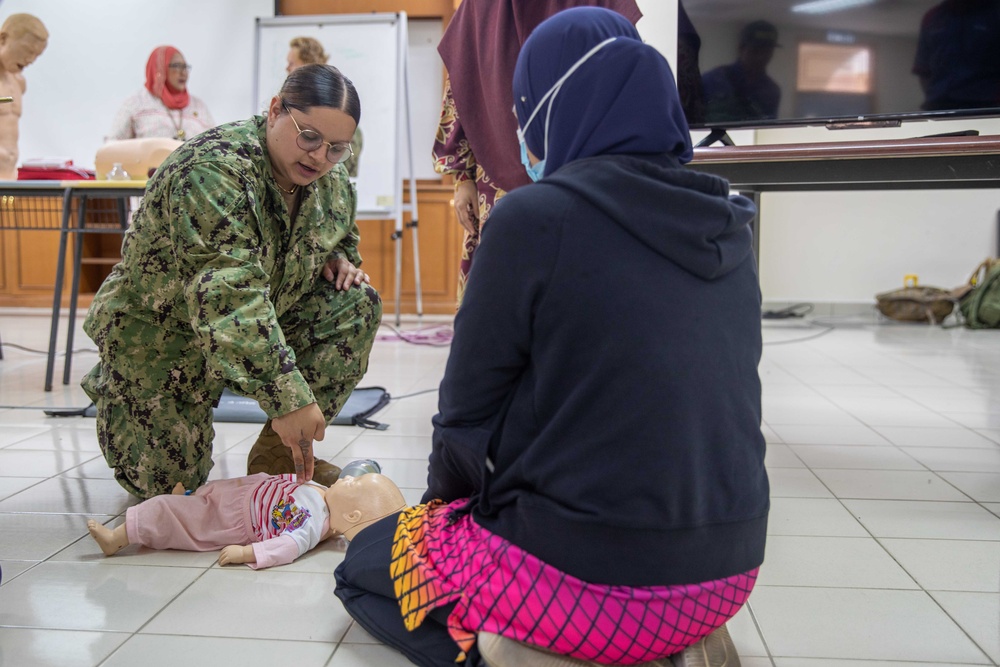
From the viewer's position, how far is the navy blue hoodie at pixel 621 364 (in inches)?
37.5

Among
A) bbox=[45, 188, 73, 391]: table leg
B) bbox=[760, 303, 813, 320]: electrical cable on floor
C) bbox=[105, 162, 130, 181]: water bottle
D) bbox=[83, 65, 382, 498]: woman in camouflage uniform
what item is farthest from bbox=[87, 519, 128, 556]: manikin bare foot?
bbox=[760, 303, 813, 320]: electrical cable on floor

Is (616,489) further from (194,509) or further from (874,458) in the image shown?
(874,458)

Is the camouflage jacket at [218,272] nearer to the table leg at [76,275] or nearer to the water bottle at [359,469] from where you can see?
the water bottle at [359,469]

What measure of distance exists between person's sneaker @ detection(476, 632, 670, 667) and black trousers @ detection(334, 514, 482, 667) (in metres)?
0.08

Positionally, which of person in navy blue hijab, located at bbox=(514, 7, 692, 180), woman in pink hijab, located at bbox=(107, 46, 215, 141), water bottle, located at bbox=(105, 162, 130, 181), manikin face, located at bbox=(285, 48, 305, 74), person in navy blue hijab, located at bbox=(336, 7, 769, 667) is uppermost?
manikin face, located at bbox=(285, 48, 305, 74)

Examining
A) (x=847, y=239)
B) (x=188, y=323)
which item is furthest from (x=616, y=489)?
(x=847, y=239)

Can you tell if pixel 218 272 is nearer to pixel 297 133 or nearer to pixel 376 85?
pixel 297 133

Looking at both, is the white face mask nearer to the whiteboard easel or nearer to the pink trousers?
the pink trousers

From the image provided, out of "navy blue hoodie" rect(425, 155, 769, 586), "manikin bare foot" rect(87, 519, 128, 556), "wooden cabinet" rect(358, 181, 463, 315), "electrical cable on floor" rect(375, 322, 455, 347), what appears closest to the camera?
"navy blue hoodie" rect(425, 155, 769, 586)

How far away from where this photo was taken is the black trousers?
116 centimetres

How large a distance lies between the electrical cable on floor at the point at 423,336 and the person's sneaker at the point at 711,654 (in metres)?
3.64

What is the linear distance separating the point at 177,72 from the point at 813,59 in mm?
3605

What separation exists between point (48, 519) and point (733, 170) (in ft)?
5.98

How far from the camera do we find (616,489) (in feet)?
3.19
